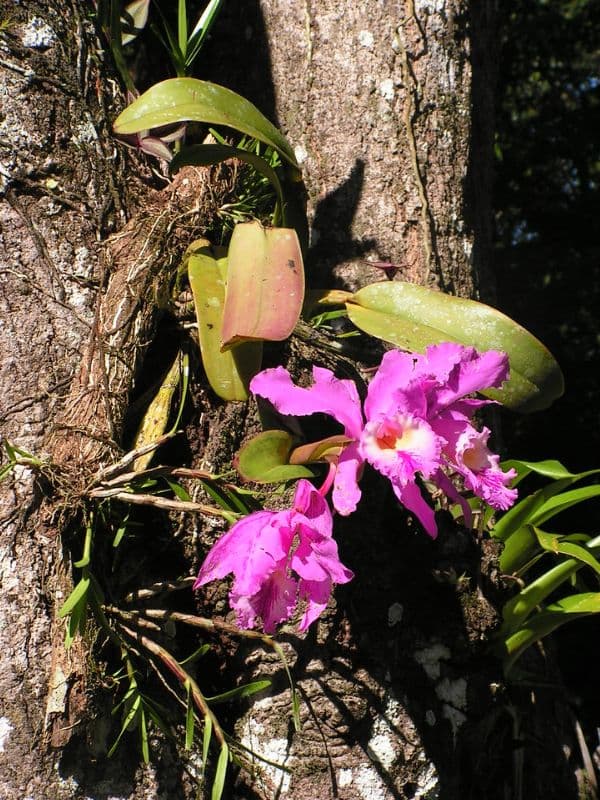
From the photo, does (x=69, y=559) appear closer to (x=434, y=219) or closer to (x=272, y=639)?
(x=272, y=639)

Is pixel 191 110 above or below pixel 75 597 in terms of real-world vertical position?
above

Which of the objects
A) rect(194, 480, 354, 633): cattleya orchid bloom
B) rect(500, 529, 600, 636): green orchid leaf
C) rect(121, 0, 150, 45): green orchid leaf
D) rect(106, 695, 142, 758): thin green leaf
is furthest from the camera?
rect(121, 0, 150, 45): green orchid leaf

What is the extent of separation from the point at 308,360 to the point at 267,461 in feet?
0.74

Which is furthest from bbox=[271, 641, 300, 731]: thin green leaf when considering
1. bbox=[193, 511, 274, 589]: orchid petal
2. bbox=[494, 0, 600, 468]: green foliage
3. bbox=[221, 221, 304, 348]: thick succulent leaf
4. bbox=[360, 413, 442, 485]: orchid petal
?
bbox=[494, 0, 600, 468]: green foliage

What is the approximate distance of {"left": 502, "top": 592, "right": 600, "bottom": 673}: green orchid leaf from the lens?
120 centimetres

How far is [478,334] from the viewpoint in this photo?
44.1 inches

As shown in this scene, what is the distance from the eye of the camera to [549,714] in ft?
4.51

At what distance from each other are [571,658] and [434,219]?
2.08 meters

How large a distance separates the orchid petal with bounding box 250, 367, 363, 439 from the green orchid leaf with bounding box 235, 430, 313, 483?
10 cm

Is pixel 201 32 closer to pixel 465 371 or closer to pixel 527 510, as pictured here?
pixel 465 371

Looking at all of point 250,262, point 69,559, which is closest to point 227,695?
point 69,559

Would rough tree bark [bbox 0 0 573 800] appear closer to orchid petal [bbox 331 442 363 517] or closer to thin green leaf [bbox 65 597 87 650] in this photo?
thin green leaf [bbox 65 597 87 650]

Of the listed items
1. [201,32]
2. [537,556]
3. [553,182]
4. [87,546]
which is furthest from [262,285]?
[553,182]

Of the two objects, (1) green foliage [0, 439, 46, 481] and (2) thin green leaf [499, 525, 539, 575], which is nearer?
(1) green foliage [0, 439, 46, 481]
